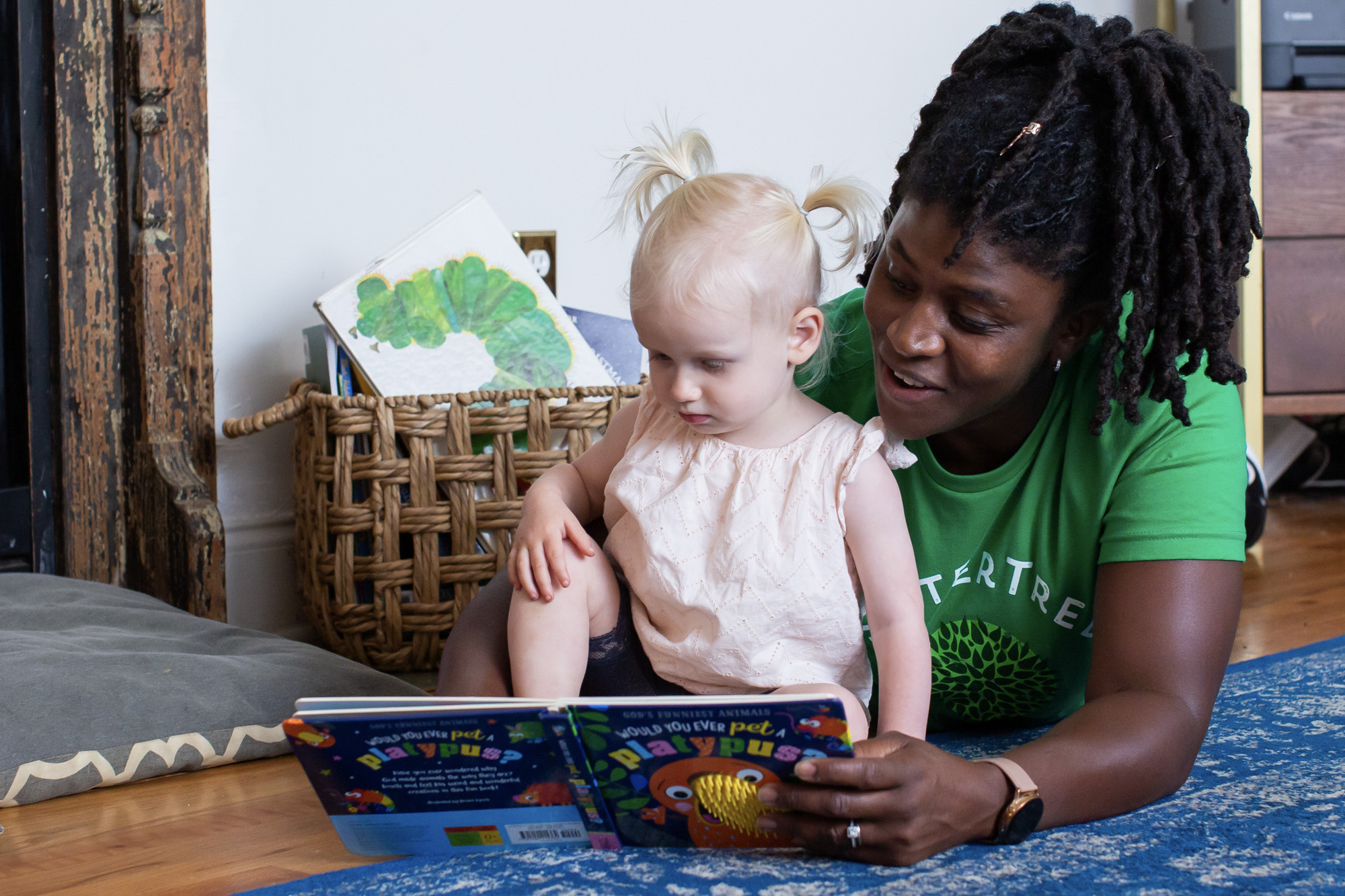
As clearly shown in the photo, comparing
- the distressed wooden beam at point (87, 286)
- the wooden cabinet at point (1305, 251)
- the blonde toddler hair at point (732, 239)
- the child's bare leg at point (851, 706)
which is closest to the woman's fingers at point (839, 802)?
the child's bare leg at point (851, 706)

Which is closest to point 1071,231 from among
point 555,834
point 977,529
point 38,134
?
point 977,529

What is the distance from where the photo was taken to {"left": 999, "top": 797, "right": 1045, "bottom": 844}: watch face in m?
0.76

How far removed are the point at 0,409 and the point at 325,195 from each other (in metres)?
0.52

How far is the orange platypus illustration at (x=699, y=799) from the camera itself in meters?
0.72

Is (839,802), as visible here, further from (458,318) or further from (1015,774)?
(458,318)

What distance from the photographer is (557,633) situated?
0.92 metres

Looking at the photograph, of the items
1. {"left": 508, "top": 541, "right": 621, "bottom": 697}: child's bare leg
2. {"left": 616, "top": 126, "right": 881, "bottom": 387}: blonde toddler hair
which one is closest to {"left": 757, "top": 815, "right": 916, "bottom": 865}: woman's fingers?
{"left": 508, "top": 541, "right": 621, "bottom": 697}: child's bare leg

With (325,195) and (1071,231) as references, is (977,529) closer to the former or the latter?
(1071,231)

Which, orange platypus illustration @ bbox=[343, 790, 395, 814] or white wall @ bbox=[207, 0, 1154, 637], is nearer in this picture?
orange platypus illustration @ bbox=[343, 790, 395, 814]

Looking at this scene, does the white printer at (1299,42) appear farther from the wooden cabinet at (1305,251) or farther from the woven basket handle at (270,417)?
the woven basket handle at (270,417)

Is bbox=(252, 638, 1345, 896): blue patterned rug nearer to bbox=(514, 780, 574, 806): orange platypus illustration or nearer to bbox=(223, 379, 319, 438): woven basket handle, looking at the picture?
bbox=(514, 780, 574, 806): orange platypus illustration

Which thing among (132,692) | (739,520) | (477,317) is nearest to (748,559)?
(739,520)

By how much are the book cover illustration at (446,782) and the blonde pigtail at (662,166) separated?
0.47 metres

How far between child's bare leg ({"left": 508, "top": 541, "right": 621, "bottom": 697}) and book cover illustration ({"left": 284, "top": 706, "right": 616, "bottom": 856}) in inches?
4.7
